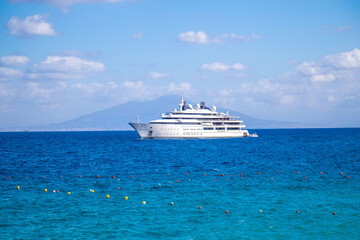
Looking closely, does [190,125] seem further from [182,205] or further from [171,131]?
[182,205]

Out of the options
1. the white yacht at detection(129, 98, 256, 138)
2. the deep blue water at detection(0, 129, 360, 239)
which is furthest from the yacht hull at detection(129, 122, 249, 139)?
the deep blue water at detection(0, 129, 360, 239)

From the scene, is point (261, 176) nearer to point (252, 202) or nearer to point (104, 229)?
point (252, 202)

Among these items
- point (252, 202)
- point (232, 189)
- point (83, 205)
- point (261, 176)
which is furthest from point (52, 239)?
point (261, 176)

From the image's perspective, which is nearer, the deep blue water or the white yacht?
the deep blue water

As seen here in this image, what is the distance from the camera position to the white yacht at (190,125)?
Answer: 392 ft

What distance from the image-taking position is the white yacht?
392ft

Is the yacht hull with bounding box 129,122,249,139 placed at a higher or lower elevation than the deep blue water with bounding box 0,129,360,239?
higher

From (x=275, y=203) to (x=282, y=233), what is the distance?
20.8 feet

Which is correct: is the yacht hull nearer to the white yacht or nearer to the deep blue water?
the white yacht

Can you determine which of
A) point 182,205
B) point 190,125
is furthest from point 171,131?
point 182,205

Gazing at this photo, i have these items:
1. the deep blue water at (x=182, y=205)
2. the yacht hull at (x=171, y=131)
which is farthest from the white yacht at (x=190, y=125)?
the deep blue water at (x=182, y=205)

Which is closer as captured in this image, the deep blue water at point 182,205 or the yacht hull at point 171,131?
the deep blue water at point 182,205

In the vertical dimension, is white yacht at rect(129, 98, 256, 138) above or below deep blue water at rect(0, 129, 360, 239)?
above

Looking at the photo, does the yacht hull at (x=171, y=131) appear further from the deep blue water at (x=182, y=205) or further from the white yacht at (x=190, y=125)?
the deep blue water at (x=182, y=205)
